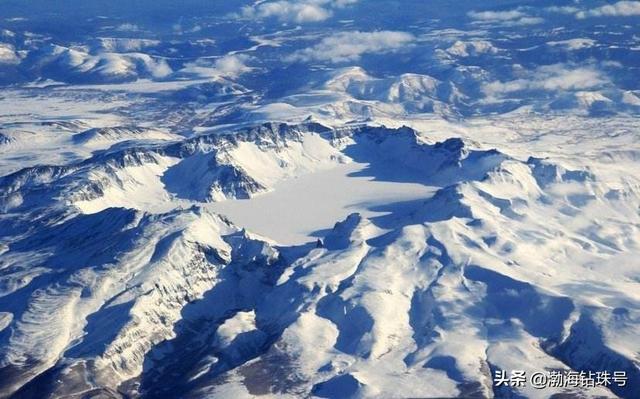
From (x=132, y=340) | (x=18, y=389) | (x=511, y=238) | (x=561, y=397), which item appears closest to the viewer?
(x=561, y=397)

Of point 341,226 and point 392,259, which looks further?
point 341,226

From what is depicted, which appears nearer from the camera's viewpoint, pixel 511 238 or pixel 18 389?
pixel 18 389

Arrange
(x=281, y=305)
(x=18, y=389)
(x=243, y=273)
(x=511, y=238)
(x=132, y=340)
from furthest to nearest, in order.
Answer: (x=511, y=238)
(x=243, y=273)
(x=281, y=305)
(x=132, y=340)
(x=18, y=389)

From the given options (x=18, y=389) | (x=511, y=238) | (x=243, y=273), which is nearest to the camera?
(x=18, y=389)

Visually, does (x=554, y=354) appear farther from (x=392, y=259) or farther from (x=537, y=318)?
(x=392, y=259)

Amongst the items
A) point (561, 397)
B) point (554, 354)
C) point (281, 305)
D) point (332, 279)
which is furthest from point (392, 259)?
point (561, 397)

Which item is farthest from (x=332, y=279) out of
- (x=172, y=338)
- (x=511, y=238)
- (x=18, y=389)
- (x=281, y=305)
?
(x=18, y=389)

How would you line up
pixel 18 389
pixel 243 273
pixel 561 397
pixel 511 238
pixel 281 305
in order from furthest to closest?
pixel 511 238 < pixel 243 273 < pixel 281 305 < pixel 18 389 < pixel 561 397

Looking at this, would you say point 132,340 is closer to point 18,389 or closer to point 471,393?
point 18,389
